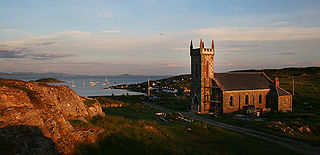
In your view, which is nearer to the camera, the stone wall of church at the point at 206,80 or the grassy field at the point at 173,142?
the grassy field at the point at 173,142

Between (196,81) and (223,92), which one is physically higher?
(196,81)

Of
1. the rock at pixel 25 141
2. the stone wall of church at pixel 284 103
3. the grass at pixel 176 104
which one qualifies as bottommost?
the grass at pixel 176 104

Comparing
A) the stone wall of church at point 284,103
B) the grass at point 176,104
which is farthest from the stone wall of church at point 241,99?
the grass at point 176,104

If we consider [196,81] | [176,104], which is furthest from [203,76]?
[176,104]

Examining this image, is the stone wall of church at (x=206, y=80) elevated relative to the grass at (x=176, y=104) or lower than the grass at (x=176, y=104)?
elevated

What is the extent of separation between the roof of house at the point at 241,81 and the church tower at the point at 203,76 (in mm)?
1928

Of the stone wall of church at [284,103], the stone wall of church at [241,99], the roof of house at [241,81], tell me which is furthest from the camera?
the stone wall of church at [284,103]

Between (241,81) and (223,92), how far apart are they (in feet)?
22.5

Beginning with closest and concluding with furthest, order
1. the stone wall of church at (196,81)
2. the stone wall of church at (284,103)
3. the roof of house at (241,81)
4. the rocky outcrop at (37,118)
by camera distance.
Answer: the rocky outcrop at (37,118) < the stone wall of church at (196,81) < the roof of house at (241,81) < the stone wall of church at (284,103)

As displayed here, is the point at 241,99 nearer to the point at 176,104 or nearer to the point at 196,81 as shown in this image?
the point at 196,81

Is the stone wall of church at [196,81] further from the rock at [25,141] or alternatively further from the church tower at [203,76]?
the rock at [25,141]

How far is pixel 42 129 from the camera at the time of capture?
33.9 feet

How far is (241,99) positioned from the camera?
38438 mm

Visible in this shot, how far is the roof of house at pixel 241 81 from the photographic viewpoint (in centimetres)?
3812
